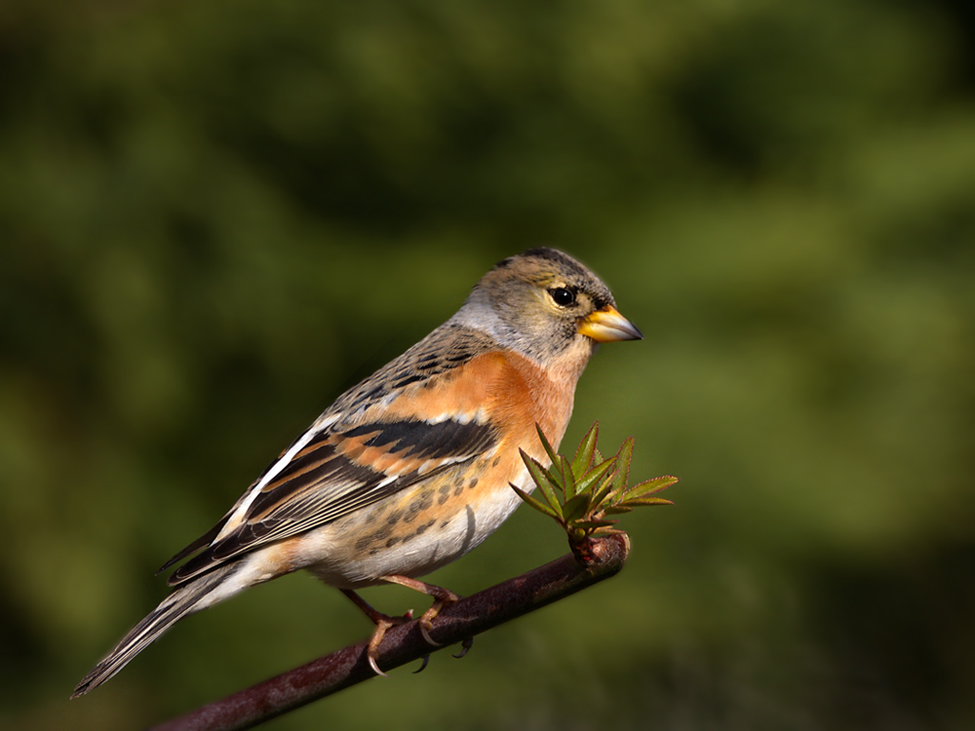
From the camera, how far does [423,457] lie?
6.20 ft

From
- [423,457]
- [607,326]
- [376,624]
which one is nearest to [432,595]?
[376,624]

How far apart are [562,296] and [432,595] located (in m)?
0.76

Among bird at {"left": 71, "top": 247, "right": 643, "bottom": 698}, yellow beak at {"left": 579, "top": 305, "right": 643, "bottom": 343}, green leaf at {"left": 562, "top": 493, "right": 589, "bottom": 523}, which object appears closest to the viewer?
green leaf at {"left": 562, "top": 493, "right": 589, "bottom": 523}

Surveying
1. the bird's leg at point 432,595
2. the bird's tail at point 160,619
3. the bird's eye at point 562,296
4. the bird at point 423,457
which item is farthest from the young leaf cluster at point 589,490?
the bird's eye at point 562,296

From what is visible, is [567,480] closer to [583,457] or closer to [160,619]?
[583,457]

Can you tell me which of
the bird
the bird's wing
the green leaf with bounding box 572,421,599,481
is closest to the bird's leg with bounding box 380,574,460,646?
the bird

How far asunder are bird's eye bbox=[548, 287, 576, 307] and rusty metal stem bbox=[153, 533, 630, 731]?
911 millimetres

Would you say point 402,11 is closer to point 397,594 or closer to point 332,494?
point 397,594

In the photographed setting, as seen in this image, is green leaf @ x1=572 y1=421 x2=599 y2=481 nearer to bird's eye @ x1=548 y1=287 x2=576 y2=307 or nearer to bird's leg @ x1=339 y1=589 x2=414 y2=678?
bird's leg @ x1=339 y1=589 x2=414 y2=678

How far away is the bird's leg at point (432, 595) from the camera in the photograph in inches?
49.0

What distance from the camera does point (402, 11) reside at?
4008mm

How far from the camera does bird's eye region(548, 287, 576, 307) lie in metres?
2.06

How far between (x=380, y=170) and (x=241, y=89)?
0.66 m

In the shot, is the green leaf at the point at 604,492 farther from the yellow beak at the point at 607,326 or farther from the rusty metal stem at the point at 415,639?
the yellow beak at the point at 607,326
